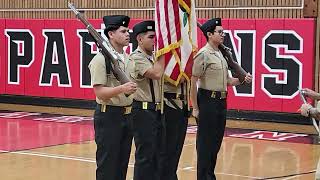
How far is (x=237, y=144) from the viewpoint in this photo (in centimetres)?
1180

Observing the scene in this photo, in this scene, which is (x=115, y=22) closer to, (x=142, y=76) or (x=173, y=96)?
(x=142, y=76)

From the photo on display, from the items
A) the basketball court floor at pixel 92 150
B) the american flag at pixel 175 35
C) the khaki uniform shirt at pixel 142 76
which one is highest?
the american flag at pixel 175 35

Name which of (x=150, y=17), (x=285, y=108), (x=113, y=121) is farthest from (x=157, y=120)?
(x=150, y=17)

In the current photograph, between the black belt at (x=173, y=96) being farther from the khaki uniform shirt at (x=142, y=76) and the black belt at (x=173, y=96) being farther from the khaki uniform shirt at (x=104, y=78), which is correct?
the khaki uniform shirt at (x=104, y=78)

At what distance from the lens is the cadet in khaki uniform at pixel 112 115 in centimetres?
577

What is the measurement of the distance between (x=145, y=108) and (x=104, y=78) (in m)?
0.85

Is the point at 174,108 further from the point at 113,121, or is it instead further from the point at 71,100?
the point at 71,100

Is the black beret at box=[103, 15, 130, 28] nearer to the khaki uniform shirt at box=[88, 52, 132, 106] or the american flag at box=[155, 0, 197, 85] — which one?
the khaki uniform shirt at box=[88, 52, 132, 106]

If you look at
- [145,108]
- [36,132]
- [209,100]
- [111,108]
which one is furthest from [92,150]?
[111,108]

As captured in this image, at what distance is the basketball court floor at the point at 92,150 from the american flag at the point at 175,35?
2365mm

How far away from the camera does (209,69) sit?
765 cm

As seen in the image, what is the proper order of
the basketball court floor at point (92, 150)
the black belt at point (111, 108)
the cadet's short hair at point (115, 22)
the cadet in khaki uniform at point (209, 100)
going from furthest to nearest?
the basketball court floor at point (92, 150) < the cadet in khaki uniform at point (209, 100) < the cadet's short hair at point (115, 22) < the black belt at point (111, 108)

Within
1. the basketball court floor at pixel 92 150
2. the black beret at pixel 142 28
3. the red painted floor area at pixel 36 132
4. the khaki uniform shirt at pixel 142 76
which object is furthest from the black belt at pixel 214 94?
the red painted floor area at pixel 36 132

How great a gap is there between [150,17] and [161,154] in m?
9.51
